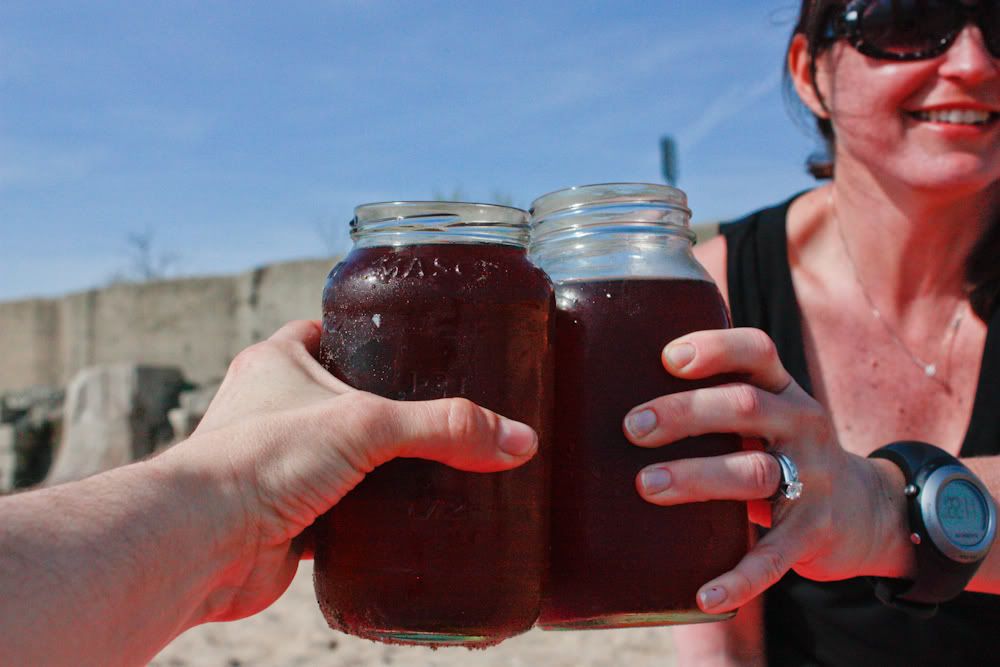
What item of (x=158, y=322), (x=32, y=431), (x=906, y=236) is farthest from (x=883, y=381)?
(x=32, y=431)

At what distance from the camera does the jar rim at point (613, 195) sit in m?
1.25

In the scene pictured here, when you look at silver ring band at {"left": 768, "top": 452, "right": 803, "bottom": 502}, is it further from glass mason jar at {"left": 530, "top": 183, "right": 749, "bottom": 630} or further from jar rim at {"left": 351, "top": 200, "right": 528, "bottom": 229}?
jar rim at {"left": 351, "top": 200, "right": 528, "bottom": 229}

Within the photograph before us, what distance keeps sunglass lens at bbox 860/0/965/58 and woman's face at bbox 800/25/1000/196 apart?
2 cm

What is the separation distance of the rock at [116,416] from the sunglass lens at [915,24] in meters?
7.17

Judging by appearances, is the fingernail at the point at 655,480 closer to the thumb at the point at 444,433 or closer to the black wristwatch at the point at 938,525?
the thumb at the point at 444,433

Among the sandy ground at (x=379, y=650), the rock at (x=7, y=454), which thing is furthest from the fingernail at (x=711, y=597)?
the rock at (x=7, y=454)

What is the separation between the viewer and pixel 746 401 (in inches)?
47.4

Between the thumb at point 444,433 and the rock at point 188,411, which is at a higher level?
the thumb at point 444,433

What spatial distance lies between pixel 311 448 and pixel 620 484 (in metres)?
0.35

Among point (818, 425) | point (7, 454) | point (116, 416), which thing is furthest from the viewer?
point (7, 454)

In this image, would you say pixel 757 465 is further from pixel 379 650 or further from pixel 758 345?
pixel 379 650

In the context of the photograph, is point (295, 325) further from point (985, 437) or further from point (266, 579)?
point (985, 437)

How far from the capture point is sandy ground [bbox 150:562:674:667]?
367 centimetres

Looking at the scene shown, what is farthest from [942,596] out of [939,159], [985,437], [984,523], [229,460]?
[229,460]
